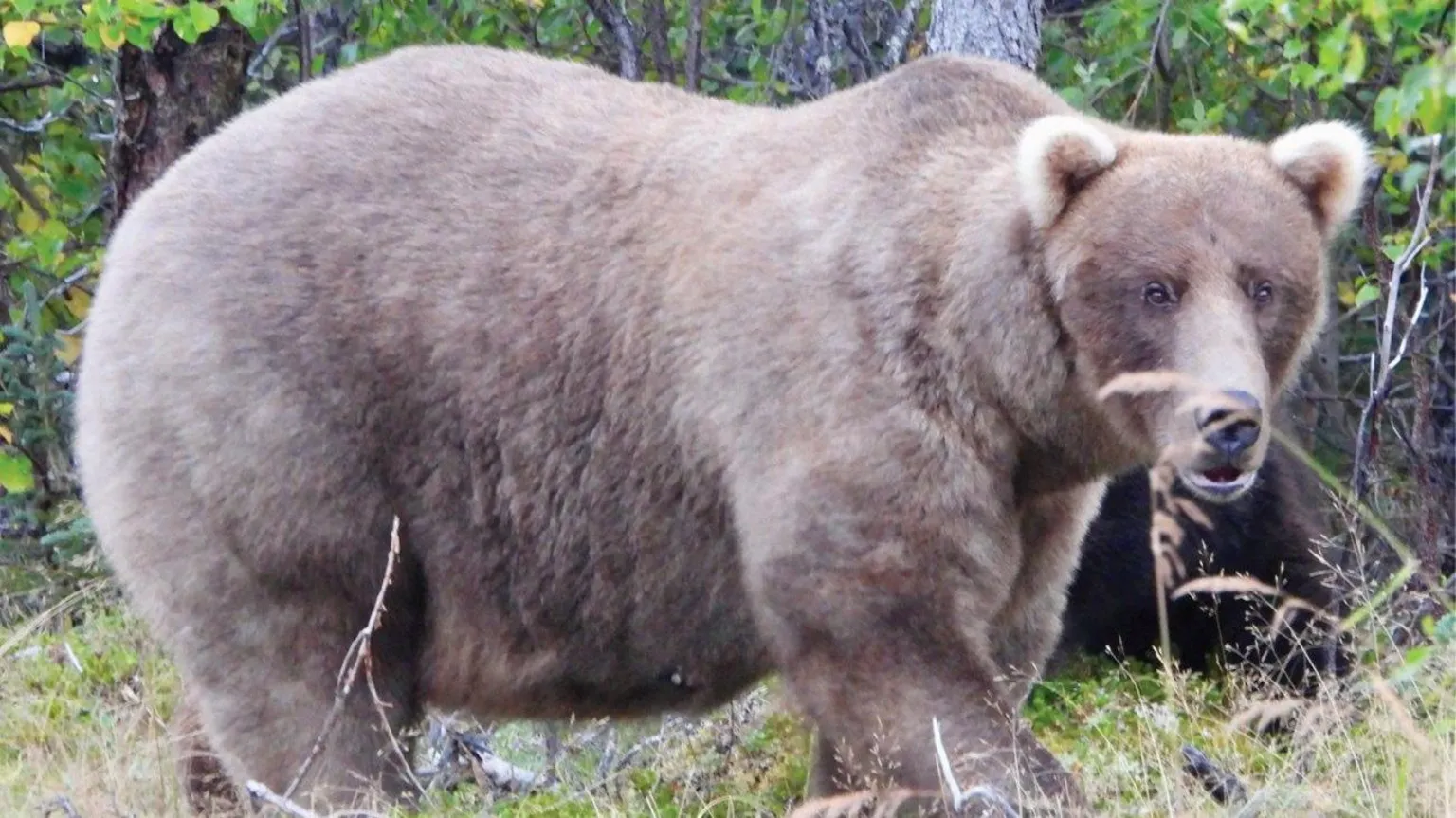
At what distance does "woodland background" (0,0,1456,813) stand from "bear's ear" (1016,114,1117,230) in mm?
714

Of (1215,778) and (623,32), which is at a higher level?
(623,32)

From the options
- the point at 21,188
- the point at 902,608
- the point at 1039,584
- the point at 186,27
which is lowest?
the point at 21,188

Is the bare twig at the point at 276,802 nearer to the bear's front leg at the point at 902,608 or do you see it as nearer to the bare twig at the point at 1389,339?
the bear's front leg at the point at 902,608

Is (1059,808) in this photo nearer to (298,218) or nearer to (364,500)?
(364,500)

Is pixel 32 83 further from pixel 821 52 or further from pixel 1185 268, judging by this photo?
pixel 1185 268

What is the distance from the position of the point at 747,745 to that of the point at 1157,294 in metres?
2.63

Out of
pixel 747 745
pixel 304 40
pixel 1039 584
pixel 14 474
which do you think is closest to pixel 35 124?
pixel 304 40

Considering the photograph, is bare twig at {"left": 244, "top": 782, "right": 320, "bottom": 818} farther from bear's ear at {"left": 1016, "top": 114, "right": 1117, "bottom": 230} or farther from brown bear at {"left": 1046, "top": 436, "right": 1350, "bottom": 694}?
brown bear at {"left": 1046, "top": 436, "right": 1350, "bottom": 694}

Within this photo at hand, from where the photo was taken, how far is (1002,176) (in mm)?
4922

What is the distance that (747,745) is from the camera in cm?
673

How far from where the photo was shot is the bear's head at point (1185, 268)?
4.53 metres

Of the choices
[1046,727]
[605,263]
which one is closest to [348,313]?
[605,263]

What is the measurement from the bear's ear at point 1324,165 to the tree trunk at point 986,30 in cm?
222

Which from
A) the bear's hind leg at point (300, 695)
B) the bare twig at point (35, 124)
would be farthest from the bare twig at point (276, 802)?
the bare twig at point (35, 124)
